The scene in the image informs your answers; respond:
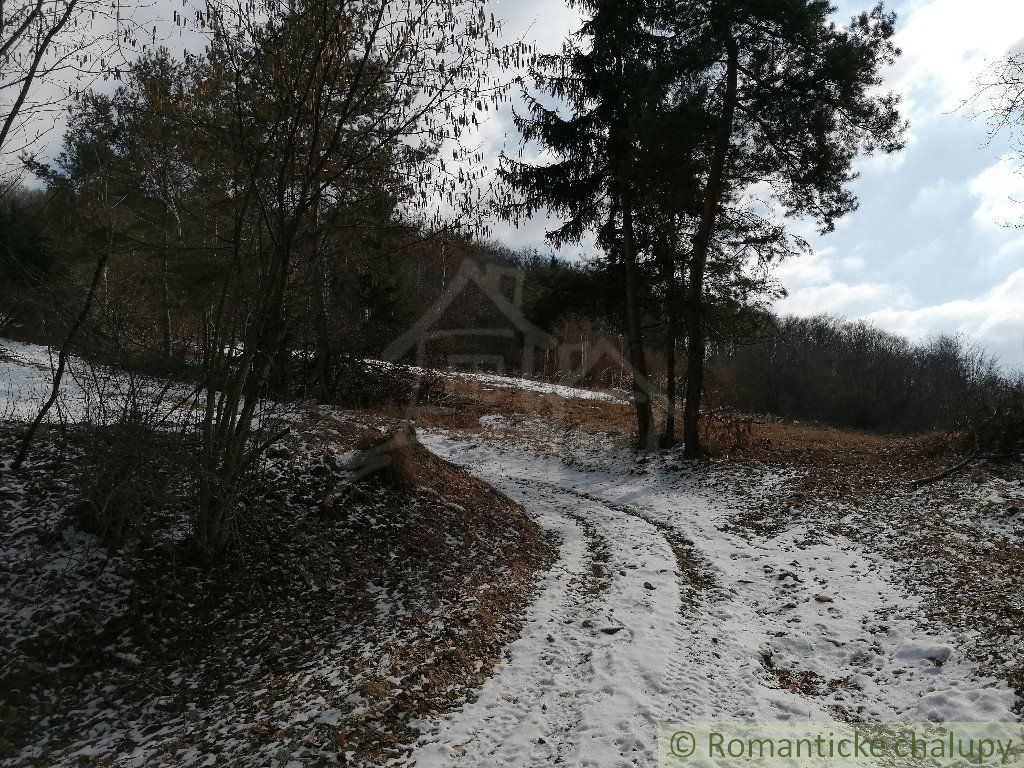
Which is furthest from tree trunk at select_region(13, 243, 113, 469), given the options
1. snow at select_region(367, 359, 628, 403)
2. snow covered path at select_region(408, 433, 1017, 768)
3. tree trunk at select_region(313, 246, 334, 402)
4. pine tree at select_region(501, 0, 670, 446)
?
snow at select_region(367, 359, 628, 403)

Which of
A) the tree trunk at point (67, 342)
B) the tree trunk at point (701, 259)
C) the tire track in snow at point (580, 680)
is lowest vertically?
the tire track in snow at point (580, 680)

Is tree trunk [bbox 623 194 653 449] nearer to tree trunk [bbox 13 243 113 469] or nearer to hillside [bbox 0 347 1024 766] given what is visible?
hillside [bbox 0 347 1024 766]

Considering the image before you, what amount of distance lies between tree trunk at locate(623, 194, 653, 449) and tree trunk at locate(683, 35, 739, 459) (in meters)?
1.45

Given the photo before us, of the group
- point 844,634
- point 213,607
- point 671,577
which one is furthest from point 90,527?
point 844,634

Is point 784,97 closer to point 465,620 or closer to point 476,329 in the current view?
point 465,620

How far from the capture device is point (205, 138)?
639 cm

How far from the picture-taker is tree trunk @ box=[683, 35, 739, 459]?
1241 cm

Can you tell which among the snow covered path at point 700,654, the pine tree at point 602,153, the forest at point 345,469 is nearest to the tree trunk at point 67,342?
the forest at point 345,469

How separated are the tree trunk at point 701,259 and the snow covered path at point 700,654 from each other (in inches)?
196

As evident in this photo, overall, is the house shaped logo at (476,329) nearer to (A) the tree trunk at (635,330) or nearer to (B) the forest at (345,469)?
(A) the tree trunk at (635,330)

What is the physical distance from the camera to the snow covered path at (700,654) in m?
4.33

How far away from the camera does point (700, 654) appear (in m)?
5.47

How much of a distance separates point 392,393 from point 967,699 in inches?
702

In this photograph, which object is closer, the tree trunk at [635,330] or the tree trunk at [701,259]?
the tree trunk at [701,259]
